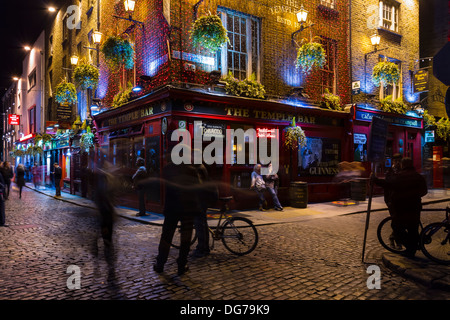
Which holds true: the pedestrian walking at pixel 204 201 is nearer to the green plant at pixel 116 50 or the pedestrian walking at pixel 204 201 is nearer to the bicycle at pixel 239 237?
the bicycle at pixel 239 237

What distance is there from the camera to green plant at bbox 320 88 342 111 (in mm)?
14130

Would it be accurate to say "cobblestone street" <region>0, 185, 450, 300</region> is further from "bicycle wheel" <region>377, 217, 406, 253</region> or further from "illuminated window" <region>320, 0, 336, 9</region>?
"illuminated window" <region>320, 0, 336, 9</region>

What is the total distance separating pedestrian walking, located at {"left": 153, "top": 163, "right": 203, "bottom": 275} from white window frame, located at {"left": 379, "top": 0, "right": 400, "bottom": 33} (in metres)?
16.7

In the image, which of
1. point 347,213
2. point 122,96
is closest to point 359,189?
point 347,213

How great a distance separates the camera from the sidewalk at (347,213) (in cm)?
445

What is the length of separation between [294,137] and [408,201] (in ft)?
24.0

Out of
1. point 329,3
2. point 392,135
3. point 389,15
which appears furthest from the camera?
point 389,15

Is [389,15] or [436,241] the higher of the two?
[389,15]

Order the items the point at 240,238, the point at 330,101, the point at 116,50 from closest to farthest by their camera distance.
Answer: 1. the point at 240,238
2. the point at 116,50
3. the point at 330,101

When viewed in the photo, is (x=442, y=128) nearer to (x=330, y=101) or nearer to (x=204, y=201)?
(x=330, y=101)

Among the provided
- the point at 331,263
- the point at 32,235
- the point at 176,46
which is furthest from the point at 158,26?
the point at 331,263

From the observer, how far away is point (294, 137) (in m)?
12.6
